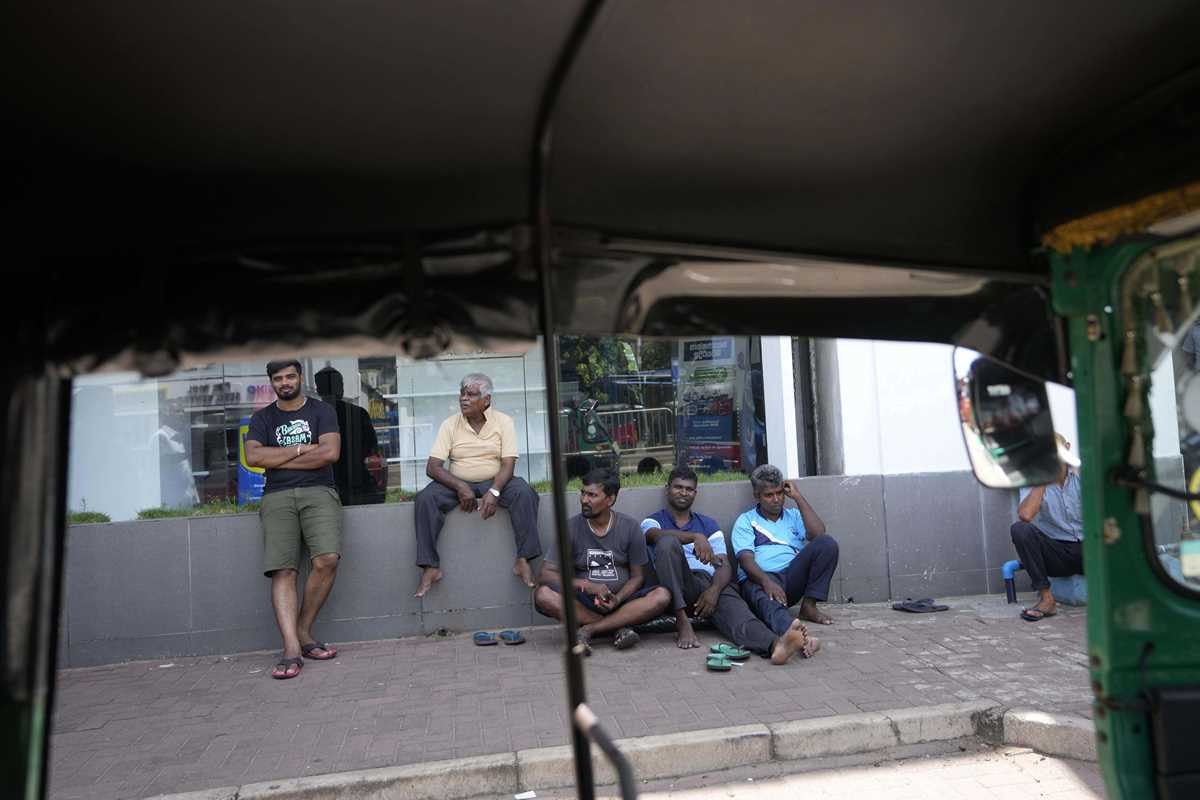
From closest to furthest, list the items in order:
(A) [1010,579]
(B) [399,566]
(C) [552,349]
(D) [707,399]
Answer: (C) [552,349], (B) [399,566], (A) [1010,579], (D) [707,399]

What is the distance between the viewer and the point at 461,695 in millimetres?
5359

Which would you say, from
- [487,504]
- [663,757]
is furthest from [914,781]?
[487,504]

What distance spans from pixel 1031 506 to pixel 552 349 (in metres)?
5.50

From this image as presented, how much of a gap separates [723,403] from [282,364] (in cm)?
397

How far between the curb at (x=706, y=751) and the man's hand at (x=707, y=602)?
157 centimetres

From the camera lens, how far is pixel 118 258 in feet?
6.90

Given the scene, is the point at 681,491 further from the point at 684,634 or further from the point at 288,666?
the point at 288,666

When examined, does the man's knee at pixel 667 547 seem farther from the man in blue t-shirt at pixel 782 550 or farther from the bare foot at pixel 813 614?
the bare foot at pixel 813 614

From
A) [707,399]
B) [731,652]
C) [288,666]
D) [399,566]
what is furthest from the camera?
[707,399]

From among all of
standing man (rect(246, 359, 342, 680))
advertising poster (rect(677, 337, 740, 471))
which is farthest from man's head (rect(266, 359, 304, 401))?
advertising poster (rect(677, 337, 740, 471))

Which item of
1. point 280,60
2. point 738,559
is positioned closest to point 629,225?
point 280,60

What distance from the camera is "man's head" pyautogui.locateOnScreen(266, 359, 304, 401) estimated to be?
6.09m

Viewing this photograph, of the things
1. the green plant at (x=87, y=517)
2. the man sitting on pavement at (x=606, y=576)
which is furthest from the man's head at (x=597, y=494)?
the green plant at (x=87, y=517)

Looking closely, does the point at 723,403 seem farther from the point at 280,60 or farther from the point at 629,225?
the point at 280,60
